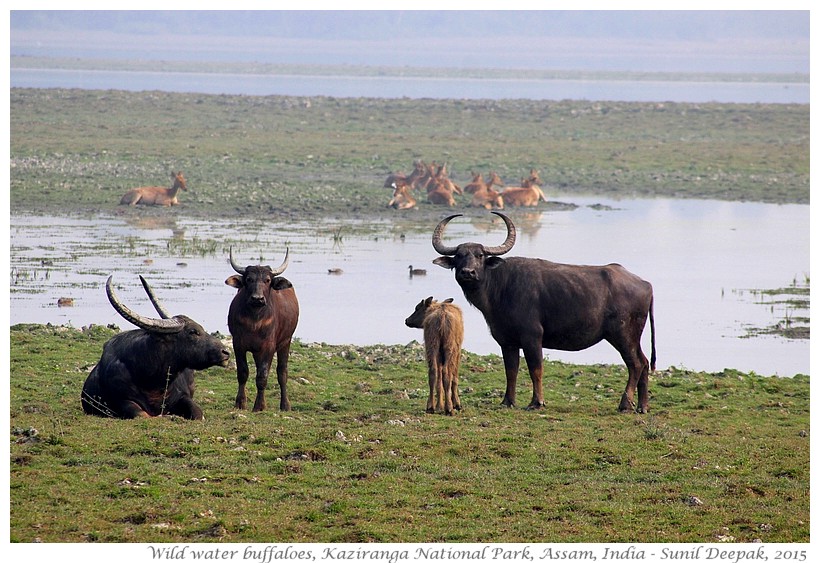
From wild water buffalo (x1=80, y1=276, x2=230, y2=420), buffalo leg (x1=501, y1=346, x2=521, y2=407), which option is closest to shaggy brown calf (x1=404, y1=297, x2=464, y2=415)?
buffalo leg (x1=501, y1=346, x2=521, y2=407)

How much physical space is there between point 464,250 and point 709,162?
3007 centimetres

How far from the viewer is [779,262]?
24.7m

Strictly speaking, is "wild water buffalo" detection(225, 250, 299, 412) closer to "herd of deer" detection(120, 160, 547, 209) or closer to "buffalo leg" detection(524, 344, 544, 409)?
"buffalo leg" detection(524, 344, 544, 409)

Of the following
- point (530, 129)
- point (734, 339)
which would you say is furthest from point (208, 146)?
point (734, 339)

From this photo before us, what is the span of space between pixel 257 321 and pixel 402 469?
254cm

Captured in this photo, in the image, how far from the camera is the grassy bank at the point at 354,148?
32.1 meters

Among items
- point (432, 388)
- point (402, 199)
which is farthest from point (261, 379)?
point (402, 199)

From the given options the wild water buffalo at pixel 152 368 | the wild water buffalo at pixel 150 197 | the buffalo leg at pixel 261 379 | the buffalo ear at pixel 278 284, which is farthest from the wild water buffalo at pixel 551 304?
the wild water buffalo at pixel 150 197

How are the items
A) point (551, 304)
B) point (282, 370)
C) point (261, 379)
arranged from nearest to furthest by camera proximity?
point (261, 379), point (282, 370), point (551, 304)

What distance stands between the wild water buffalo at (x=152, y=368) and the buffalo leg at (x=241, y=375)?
0.43 meters

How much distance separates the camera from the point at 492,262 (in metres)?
13.1

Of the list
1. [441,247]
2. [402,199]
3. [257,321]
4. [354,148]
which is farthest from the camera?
[354,148]

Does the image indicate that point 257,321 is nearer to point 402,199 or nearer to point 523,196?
point 402,199

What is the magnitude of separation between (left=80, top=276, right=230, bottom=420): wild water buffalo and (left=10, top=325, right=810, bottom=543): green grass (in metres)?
0.31
